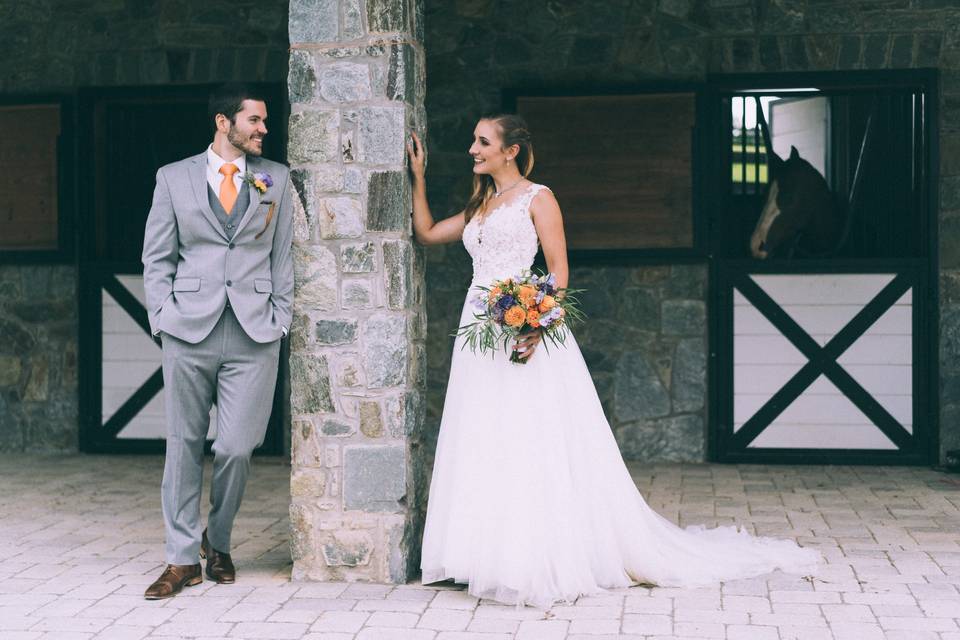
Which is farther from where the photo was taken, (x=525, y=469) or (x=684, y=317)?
(x=684, y=317)

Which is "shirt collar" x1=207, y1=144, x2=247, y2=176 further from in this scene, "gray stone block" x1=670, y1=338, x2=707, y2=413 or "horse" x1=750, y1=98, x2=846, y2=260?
"horse" x1=750, y1=98, x2=846, y2=260

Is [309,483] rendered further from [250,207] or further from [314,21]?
[314,21]

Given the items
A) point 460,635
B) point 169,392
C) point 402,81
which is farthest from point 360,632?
point 402,81

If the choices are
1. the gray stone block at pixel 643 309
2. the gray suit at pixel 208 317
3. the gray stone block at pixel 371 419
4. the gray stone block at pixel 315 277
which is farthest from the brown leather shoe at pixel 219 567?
the gray stone block at pixel 643 309

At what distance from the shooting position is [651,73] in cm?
827

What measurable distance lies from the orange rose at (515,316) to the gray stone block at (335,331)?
663 mm

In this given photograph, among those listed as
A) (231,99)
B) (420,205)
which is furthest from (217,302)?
(420,205)

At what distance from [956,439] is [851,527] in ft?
7.50

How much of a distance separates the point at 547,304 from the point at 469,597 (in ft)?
3.94

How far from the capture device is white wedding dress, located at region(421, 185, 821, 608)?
483 centimetres

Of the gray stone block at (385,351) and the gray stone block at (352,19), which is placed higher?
the gray stone block at (352,19)

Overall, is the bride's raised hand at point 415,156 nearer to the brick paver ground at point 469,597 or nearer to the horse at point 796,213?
the brick paver ground at point 469,597

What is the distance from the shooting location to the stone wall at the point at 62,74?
8.63 meters

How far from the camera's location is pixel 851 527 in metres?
6.16
